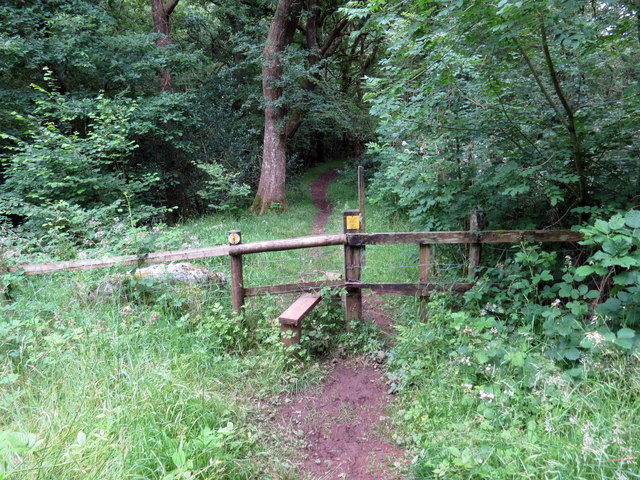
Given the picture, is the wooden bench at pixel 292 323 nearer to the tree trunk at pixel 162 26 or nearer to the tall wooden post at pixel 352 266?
the tall wooden post at pixel 352 266

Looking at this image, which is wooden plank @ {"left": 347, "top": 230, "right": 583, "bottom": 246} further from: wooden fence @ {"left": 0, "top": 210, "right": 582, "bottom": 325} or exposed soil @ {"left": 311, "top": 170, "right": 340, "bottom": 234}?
exposed soil @ {"left": 311, "top": 170, "right": 340, "bottom": 234}

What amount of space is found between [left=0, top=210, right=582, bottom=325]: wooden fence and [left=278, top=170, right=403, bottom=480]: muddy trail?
823mm

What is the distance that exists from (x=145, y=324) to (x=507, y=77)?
16.6ft

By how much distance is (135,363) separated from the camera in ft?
10.9

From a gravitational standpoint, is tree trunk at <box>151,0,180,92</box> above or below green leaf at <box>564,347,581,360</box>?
above

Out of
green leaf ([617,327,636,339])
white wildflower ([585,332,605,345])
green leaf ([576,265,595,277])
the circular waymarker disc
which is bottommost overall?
white wildflower ([585,332,605,345])

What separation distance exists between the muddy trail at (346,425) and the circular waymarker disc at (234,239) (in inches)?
71.3

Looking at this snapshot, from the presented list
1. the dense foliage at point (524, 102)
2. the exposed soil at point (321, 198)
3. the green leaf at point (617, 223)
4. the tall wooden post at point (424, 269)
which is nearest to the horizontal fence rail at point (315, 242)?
the tall wooden post at point (424, 269)

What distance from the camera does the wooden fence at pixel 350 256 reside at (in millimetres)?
4316

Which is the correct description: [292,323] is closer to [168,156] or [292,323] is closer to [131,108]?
[131,108]

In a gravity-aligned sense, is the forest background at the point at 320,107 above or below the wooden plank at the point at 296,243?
above

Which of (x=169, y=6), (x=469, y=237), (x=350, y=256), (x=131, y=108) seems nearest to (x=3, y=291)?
(x=350, y=256)

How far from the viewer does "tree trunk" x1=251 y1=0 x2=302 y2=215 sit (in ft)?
40.4

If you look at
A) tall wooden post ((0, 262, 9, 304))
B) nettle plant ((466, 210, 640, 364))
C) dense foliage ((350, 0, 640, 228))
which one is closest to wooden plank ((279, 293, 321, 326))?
nettle plant ((466, 210, 640, 364))
